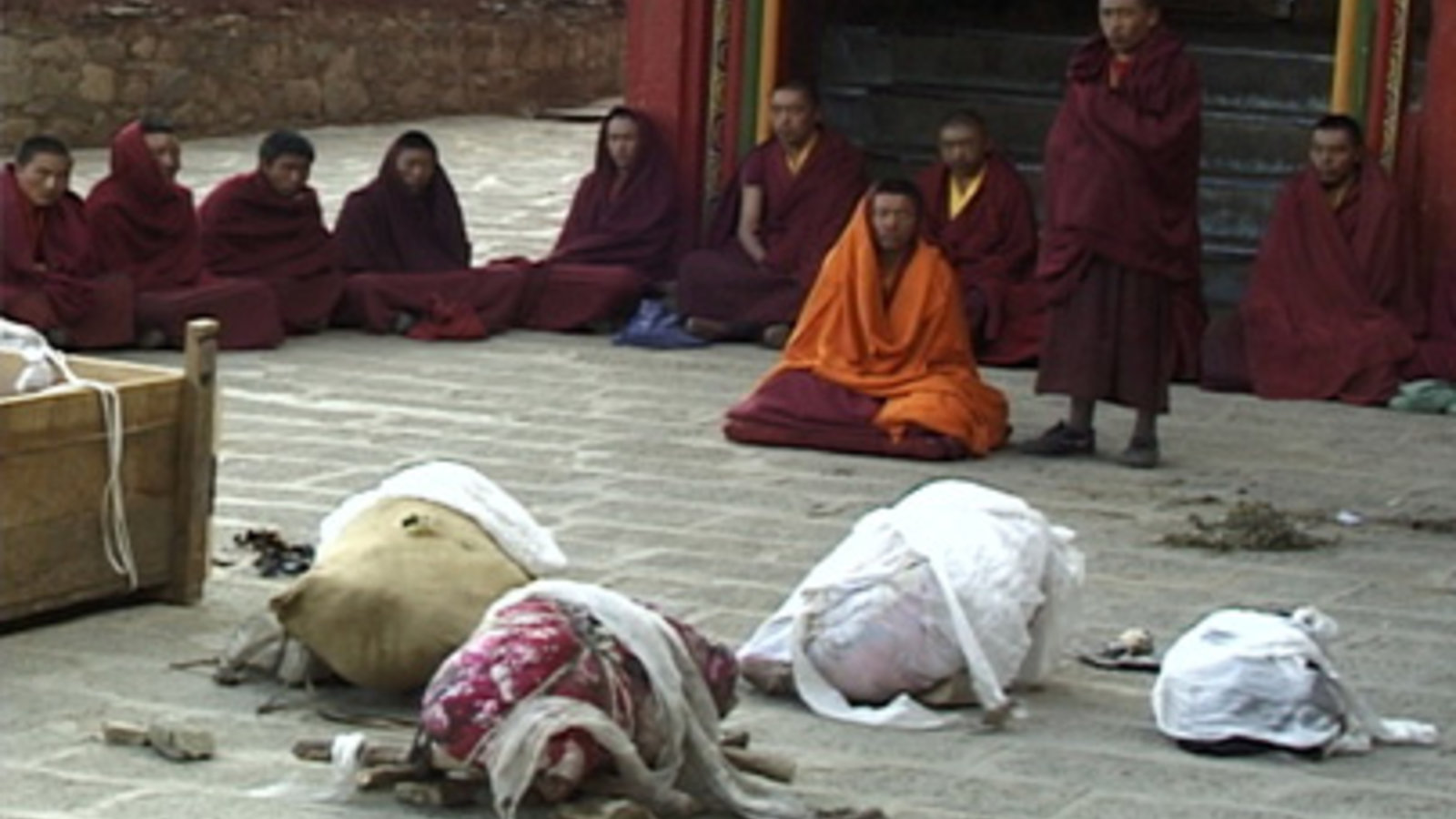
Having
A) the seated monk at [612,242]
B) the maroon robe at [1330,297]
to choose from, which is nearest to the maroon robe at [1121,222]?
the maroon robe at [1330,297]

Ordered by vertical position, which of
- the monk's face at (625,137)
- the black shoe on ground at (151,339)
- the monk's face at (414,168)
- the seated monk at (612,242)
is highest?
the monk's face at (625,137)

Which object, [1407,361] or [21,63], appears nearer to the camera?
[1407,361]

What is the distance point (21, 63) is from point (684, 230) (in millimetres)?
6009

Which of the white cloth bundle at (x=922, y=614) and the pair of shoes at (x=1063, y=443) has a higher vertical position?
the white cloth bundle at (x=922, y=614)

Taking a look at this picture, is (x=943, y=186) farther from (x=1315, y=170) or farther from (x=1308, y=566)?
(x=1308, y=566)

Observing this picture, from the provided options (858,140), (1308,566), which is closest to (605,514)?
(1308,566)

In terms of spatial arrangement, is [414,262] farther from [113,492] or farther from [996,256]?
[113,492]

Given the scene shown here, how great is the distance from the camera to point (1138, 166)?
991 cm

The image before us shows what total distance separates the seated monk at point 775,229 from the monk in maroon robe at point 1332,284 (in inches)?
65.6

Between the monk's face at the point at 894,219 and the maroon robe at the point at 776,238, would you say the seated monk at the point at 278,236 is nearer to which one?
the maroon robe at the point at 776,238

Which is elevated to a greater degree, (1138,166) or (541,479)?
(1138,166)

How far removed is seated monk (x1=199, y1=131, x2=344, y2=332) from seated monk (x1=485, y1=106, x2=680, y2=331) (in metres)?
0.73

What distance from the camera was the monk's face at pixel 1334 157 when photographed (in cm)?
1175

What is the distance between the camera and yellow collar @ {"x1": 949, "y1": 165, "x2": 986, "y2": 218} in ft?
39.4
